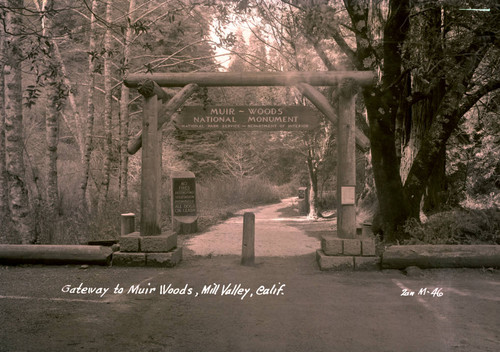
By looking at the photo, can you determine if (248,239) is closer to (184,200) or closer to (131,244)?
(131,244)

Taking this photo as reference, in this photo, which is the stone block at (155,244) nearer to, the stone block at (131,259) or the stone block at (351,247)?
the stone block at (131,259)

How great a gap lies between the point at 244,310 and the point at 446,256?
387 centimetres

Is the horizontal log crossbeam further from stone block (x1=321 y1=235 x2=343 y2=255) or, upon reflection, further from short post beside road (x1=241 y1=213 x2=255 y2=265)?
stone block (x1=321 y1=235 x2=343 y2=255)

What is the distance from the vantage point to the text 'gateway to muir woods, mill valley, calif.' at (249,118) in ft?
24.7

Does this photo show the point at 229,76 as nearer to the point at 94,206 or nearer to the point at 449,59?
the point at 449,59

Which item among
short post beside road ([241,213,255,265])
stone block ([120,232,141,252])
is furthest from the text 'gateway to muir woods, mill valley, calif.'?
stone block ([120,232,141,252])

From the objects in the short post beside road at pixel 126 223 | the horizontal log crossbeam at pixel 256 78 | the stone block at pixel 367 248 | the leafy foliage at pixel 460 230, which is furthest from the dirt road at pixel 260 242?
the horizontal log crossbeam at pixel 256 78

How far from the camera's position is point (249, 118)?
24.8 feet

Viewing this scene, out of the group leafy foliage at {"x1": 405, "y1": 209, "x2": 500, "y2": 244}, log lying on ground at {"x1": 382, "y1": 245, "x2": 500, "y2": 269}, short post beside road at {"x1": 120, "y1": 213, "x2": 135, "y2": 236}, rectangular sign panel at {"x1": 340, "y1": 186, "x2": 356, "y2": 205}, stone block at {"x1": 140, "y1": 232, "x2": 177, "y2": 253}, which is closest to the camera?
log lying on ground at {"x1": 382, "y1": 245, "x2": 500, "y2": 269}

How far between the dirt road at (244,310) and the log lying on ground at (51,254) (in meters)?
0.17

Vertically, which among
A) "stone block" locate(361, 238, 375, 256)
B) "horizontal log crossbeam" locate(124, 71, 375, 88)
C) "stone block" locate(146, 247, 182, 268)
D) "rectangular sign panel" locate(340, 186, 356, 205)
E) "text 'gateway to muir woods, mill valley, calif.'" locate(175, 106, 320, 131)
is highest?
"horizontal log crossbeam" locate(124, 71, 375, 88)

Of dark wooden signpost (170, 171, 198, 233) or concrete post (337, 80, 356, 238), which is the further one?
dark wooden signpost (170, 171, 198, 233)

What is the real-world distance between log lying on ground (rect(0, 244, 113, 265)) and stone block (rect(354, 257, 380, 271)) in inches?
170

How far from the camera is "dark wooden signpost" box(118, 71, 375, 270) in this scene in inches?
285
